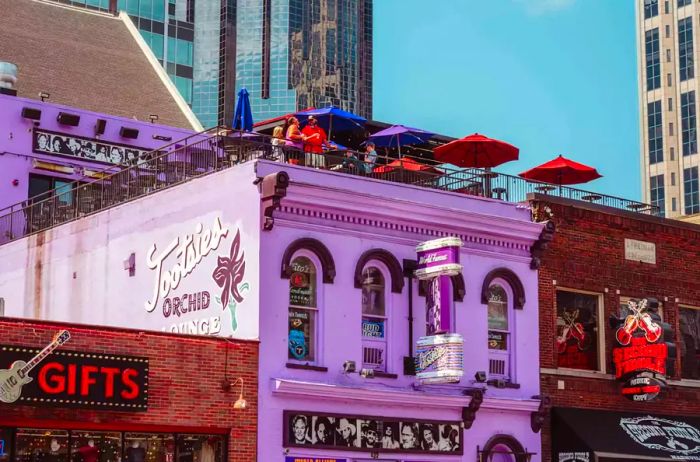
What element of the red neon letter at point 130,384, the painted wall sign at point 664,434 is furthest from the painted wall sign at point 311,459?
the painted wall sign at point 664,434

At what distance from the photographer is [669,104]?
148m

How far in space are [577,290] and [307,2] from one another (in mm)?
145785

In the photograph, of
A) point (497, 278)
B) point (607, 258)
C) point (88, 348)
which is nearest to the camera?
point (88, 348)

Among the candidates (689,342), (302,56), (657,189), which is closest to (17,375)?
(689,342)

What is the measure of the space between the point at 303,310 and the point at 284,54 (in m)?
147

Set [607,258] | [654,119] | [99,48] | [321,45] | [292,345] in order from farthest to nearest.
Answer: [321,45] → [654,119] → [99,48] → [607,258] → [292,345]

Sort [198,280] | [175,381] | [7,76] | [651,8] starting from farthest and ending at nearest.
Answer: [651,8]
[7,76]
[198,280]
[175,381]

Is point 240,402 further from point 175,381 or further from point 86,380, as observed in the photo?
point 86,380

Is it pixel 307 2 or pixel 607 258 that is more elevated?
pixel 307 2

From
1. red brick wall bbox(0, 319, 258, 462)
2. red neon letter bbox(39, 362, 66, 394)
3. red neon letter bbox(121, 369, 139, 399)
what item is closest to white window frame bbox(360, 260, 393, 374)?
red brick wall bbox(0, 319, 258, 462)

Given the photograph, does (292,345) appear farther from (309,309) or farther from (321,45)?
(321,45)

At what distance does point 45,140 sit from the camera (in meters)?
42.5

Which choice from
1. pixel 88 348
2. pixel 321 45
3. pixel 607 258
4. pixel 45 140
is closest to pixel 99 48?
pixel 45 140

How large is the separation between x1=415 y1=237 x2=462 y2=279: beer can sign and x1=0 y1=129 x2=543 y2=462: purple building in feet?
0.66
